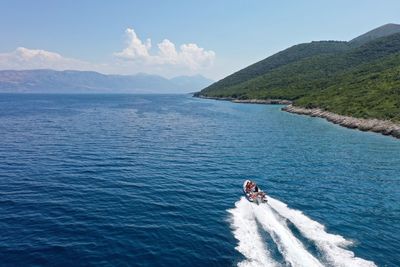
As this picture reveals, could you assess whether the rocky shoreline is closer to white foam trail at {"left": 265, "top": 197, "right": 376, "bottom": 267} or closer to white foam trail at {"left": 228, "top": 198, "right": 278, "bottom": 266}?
white foam trail at {"left": 265, "top": 197, "right": 376, "bottom": 267}

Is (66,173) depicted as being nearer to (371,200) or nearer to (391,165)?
(371,200)

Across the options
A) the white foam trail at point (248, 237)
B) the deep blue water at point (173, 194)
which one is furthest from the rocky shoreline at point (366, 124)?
the white foam trail at point (248, 237)

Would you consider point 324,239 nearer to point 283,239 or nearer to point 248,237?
point 283,239

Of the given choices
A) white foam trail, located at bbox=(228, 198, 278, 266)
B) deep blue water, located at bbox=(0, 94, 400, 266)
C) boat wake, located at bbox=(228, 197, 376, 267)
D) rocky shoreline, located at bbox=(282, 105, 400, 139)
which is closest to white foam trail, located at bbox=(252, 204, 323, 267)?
boat wake, located at bbox=(228, 197, 376, 267)

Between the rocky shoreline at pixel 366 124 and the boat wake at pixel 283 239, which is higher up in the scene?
the rocky shoreline at pixel 366 124

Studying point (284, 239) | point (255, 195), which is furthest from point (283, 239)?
point (255, 195)

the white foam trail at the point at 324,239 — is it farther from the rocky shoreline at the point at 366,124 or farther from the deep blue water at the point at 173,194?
the rocky shoreline at the point at 366,124
